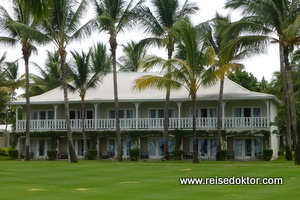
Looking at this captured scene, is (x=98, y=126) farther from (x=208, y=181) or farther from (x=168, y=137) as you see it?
(x=208, y=181)

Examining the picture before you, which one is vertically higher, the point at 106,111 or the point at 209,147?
the point at 106,111

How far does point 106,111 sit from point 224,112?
999 centimetres

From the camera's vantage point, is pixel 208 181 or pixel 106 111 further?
pixel 106 111

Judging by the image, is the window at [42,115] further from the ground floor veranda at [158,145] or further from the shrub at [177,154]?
the shrub at [177,154]

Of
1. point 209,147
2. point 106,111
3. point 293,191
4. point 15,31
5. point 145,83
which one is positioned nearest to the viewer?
point 293,191

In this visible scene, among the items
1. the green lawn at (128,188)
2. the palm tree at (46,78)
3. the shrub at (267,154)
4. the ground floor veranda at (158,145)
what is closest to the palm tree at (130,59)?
the palm tree at (46,78)

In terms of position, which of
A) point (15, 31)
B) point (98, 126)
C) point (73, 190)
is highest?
point (15, 31)

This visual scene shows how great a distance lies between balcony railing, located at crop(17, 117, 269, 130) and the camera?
141 ft

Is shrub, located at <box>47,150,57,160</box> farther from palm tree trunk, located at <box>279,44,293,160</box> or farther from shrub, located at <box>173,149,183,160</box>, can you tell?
palm tree trunk, located at <box>279,44,293,160</box>

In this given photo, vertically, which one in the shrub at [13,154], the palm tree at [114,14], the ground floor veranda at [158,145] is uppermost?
the palm tree at [114,14]

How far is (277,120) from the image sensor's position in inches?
1649

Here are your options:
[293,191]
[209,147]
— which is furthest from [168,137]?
[293,191]

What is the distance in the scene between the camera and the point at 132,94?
4644cm

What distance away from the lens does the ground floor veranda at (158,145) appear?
143 feet
